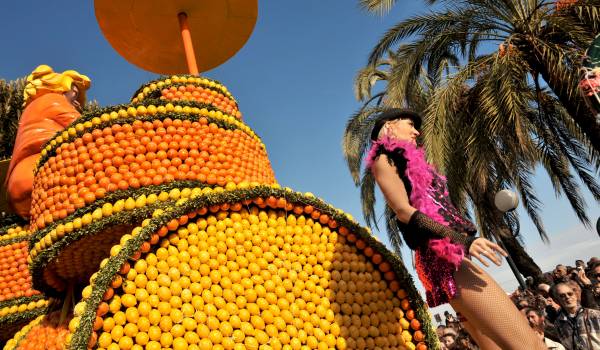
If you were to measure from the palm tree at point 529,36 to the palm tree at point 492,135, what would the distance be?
0.33m

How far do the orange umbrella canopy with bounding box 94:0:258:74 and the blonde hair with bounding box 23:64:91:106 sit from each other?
0.60 meters

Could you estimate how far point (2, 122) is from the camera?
1019 centimetres

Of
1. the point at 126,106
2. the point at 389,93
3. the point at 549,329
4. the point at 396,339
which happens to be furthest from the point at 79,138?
the point at 389,93

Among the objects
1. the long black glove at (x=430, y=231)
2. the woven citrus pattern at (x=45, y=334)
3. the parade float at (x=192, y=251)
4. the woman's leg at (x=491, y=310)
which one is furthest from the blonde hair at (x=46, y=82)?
the woman's leg at (x=491, y=310)

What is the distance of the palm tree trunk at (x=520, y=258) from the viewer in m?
11.3

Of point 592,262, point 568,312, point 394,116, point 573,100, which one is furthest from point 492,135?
point 394,116

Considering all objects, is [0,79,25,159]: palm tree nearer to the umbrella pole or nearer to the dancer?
the umbrella pole

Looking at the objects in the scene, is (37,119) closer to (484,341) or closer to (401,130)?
(401,130)

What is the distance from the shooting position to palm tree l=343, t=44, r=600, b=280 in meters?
7.59

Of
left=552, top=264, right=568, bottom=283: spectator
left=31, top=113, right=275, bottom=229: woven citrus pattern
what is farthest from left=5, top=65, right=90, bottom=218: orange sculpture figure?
left=552, top=264, right=568, bottom=283: spectator

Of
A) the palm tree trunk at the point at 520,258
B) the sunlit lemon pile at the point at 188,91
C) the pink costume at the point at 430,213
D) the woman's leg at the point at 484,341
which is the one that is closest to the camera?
the pink costume at the point at 430,213

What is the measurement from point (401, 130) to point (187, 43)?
2.69 meters

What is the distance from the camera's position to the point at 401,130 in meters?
3.03

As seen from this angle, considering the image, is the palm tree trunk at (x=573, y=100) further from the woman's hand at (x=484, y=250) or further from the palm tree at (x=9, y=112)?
the palm tree at (x=9, y=112)
